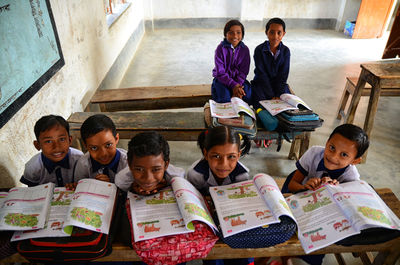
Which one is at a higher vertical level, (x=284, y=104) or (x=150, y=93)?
(x=284, y=104)

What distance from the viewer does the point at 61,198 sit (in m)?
1.19

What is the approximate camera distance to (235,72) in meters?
2.92

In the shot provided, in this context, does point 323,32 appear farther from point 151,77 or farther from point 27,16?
point 27,16

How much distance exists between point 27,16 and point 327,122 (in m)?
3.27

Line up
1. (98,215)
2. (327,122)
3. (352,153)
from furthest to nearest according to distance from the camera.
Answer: (327,122) → (352,153) → (98,215)

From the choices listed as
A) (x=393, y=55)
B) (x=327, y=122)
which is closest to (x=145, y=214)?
(x=327, y=122)

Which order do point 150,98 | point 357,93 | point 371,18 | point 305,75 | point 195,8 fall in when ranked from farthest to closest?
point 195,8, point 371,18, point 305,75, point 150,98, point 357,93

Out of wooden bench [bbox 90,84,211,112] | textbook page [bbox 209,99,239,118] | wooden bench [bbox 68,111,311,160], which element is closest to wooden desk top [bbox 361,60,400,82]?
wooden bench [bbox 68,111,311,160]

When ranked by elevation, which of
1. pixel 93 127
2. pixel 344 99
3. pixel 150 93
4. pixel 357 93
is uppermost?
pixel 93 127

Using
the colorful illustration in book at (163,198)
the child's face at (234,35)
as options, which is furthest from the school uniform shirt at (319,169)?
the child's face at (234,35)

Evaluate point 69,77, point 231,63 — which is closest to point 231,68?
point 231,63

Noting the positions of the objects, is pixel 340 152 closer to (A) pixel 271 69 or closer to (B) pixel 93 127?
(B) pixel 93 127

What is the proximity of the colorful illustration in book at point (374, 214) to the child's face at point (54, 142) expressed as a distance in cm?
148

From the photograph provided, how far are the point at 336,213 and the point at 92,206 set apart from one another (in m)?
1.01
